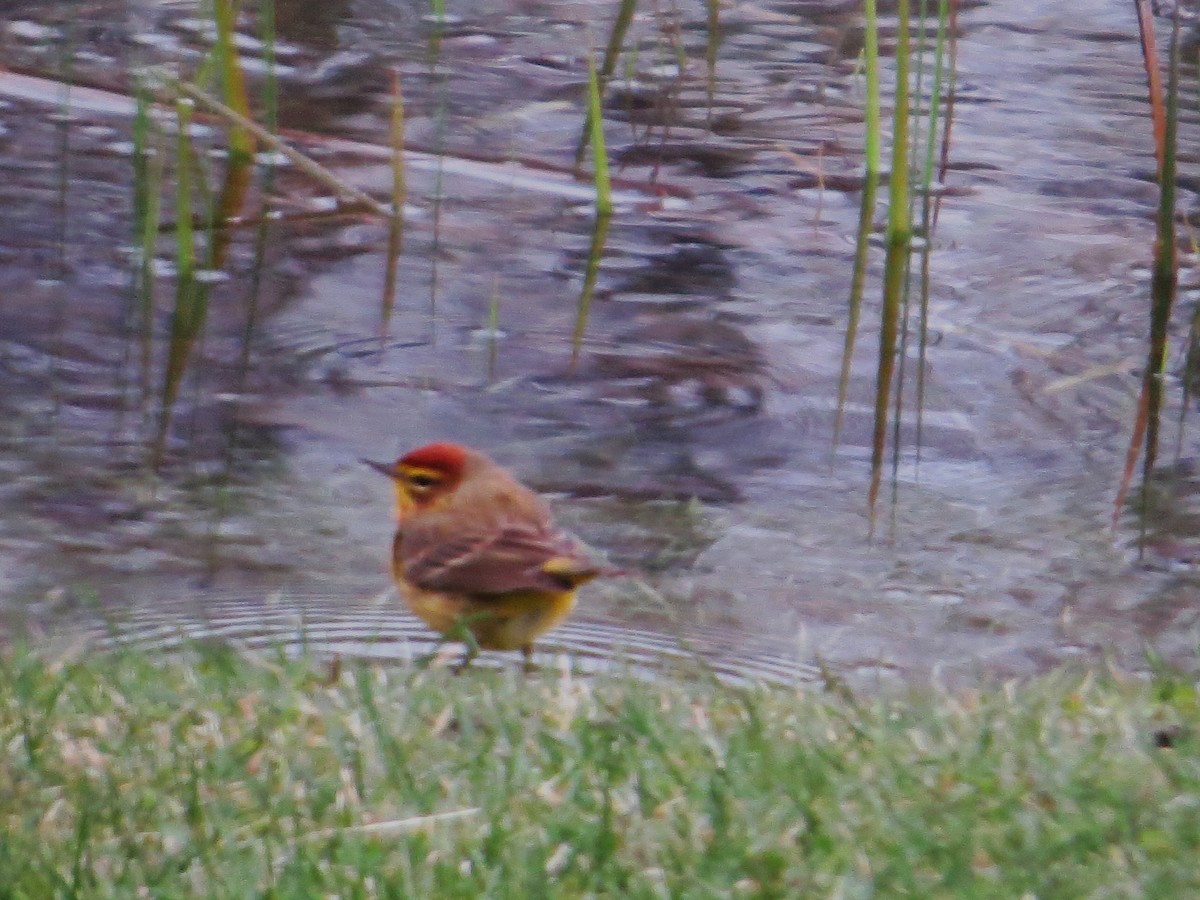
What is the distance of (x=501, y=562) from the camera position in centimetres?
472

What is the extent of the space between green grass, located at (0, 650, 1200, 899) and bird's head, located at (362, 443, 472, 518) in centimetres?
89

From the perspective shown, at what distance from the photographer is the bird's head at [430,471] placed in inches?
202

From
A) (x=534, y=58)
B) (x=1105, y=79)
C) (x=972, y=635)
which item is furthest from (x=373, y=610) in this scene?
(x=1105, y=79)

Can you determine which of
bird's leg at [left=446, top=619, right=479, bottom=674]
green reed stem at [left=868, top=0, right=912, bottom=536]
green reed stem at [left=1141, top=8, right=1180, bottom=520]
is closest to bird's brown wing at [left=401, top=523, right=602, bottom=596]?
bird's leg at [left=446, top=619, right=479, bottom=674]

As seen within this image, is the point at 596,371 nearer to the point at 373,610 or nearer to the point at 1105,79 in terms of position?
the point at 373,610

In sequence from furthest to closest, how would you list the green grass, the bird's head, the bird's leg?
the bird's head
the bird's leg
the green grass

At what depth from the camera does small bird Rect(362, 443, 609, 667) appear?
4668 mm

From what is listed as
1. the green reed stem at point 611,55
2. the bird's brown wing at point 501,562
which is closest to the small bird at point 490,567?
the bird's brown wing at point 501,562

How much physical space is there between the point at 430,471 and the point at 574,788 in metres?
1.69

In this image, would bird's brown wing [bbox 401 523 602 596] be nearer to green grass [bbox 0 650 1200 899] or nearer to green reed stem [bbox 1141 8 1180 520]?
green grass [bbox 0 650 1200 899]

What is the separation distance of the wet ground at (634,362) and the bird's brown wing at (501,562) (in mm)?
256

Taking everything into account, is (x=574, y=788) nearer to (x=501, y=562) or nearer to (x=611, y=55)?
(x=501, y=562)

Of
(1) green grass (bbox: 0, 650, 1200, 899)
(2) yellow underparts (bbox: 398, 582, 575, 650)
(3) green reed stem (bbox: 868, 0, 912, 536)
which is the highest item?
(3) green reed stem (bbox: 868, 0, 912, 536)

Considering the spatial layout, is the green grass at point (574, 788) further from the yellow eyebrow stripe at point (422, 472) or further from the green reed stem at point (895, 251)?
the green reed stem at point (895, 251)
